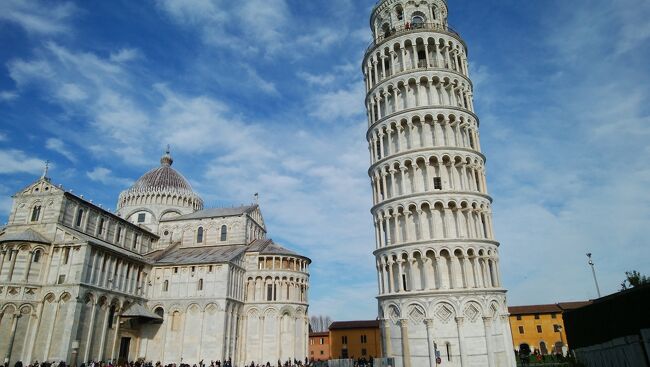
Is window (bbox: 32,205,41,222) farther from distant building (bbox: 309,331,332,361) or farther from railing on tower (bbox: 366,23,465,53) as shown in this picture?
distant building (bbox: 309,331,332,361)

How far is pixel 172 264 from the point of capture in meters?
44.5

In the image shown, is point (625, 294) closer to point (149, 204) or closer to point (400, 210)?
point (400, 210)

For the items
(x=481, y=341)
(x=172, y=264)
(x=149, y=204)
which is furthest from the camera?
(x=149, y=204)

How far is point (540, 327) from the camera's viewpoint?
6234cm

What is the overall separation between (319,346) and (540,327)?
35.6 meters

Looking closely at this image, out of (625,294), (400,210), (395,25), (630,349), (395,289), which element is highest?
(395,25)

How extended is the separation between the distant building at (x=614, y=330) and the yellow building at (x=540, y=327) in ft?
135

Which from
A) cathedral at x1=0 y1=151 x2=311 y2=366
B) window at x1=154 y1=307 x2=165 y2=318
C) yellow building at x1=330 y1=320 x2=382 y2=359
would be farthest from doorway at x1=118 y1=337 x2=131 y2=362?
yellow building at x1=330 y1=320 x2=382 y2=359

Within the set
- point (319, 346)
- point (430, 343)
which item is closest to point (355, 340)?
point (319, 346)

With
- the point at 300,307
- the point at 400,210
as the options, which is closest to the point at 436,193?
the point at 400,210

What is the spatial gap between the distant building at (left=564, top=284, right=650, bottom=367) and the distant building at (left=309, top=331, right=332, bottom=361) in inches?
2045

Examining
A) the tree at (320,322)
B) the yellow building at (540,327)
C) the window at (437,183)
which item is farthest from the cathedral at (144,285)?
the tree at (320,322)

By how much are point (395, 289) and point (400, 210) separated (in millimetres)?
6015

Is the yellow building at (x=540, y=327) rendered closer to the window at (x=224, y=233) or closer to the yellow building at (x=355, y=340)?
the yellow building at (x=355, y=340)
